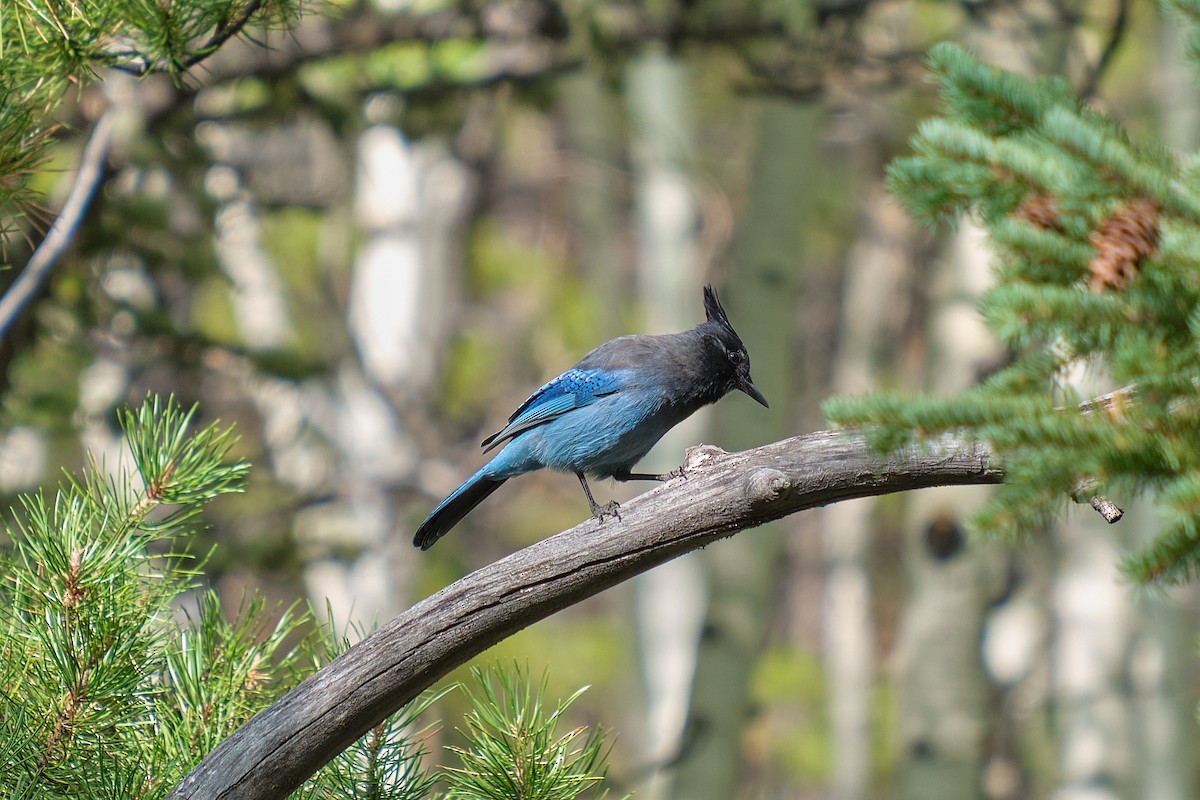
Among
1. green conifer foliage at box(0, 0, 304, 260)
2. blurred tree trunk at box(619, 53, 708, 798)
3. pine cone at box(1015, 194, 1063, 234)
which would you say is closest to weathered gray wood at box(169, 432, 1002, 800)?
→ pine cone at box(1015, 194, 1063, 234)

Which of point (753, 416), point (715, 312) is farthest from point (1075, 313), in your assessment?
point (753, 416)

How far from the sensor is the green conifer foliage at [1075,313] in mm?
1279

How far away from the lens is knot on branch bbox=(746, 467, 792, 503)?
2.10 meters

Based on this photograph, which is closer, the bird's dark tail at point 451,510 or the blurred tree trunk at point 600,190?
the bird's dark tail at point 451,510

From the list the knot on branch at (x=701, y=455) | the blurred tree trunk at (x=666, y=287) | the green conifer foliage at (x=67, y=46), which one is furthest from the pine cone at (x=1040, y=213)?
the blurred tree trunk at (x=666, y=287)

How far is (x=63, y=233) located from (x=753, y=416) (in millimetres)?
4209

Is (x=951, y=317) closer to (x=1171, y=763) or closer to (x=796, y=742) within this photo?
(x=1171, y=763)

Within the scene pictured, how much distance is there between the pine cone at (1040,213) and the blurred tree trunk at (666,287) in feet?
19.7

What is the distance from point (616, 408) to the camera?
13.4ft

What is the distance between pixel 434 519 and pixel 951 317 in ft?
12.9

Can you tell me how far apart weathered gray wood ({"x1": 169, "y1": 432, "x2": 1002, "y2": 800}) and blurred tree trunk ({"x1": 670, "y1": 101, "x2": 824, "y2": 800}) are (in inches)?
180

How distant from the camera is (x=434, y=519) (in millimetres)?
4035

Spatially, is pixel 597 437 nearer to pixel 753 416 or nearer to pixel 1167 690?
pixel 753 416

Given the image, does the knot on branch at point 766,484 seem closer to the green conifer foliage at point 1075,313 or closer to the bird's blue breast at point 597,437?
the green conifer foliage at point 1075,313
